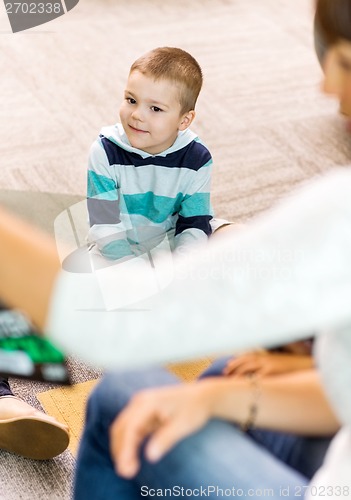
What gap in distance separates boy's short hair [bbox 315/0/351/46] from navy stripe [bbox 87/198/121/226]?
0.94 metres

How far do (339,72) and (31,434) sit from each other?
0.89 metres

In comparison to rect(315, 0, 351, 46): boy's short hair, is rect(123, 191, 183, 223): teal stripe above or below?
below

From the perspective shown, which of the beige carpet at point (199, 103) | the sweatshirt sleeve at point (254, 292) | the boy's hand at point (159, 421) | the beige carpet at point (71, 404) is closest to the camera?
the sweatshirt sleeve at point (254, 292)

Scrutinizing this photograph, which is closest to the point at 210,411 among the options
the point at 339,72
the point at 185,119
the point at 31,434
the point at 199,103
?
the point at 339,72

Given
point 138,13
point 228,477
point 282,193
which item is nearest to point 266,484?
point 228,477

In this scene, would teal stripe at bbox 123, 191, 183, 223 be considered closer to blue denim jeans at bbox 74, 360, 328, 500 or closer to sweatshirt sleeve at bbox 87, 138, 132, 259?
sweatshirt sleeve at bbox 87, 138, 132, 259

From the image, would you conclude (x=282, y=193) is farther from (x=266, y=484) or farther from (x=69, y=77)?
(x=266, y=484)

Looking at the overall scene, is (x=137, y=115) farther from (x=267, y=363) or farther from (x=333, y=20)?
(x=333, y=20)

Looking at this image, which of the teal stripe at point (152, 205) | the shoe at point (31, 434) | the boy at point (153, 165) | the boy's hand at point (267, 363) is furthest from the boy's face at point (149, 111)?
the boy's hand at point (267, 363)

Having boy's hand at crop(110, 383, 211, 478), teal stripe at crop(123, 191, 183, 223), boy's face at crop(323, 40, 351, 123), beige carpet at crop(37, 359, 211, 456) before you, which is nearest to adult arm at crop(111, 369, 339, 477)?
boy's hand at crop(110, 383, 211, 478)

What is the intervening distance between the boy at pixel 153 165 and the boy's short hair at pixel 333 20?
926mm

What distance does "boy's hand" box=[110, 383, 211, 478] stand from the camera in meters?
0.75

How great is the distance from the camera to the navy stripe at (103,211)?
5.17 feet

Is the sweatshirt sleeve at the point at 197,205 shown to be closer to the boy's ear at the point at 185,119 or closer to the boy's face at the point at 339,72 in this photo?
the boy's ear at the point at 185,119
